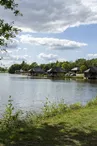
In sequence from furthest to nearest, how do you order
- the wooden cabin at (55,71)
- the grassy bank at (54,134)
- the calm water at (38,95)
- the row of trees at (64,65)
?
the row of trees at (64,65)
the wooden cabin at (55,71)
the calm water at (38,95)
the grassy bank at (54,134)

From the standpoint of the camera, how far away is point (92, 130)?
7.48 metres

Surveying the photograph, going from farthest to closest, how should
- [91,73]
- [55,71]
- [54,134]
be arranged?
[55,71], [91,73], [54,134]

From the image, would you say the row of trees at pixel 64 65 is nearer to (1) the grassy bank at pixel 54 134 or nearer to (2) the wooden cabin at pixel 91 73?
(2) the wooden cabin at pixel 91 73

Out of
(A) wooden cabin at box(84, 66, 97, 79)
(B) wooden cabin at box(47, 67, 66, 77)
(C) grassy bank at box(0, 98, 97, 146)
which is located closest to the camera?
(C) grassy bank at box(0, 98, 97, 146)

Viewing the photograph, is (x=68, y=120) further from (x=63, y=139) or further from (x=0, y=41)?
(x=0, y=41)

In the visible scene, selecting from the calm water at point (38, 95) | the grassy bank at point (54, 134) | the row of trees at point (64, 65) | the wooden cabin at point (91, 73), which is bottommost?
the calm water at point (38, 95)

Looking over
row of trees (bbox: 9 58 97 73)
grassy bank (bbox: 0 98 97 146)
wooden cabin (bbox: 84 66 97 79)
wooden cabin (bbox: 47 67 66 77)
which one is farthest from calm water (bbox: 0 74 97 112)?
wooden cabin (bbox: 47 67 66 77)

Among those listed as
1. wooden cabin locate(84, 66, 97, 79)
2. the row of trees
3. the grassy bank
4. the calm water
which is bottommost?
the calm water

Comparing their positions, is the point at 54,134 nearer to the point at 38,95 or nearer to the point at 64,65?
the point at 38,95

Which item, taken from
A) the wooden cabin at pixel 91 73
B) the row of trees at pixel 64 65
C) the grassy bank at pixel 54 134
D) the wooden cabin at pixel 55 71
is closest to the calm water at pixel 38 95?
the grassy bank at pixel 54 134

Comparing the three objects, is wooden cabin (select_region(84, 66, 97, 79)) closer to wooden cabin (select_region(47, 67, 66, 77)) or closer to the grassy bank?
wooden cabin (select_region(47, 67, 66, 77))

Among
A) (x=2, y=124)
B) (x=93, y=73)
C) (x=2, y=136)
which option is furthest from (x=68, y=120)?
(x=93, y=73)

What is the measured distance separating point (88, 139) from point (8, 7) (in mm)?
4884

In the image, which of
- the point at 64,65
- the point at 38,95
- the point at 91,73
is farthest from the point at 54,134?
the point at 64,65
